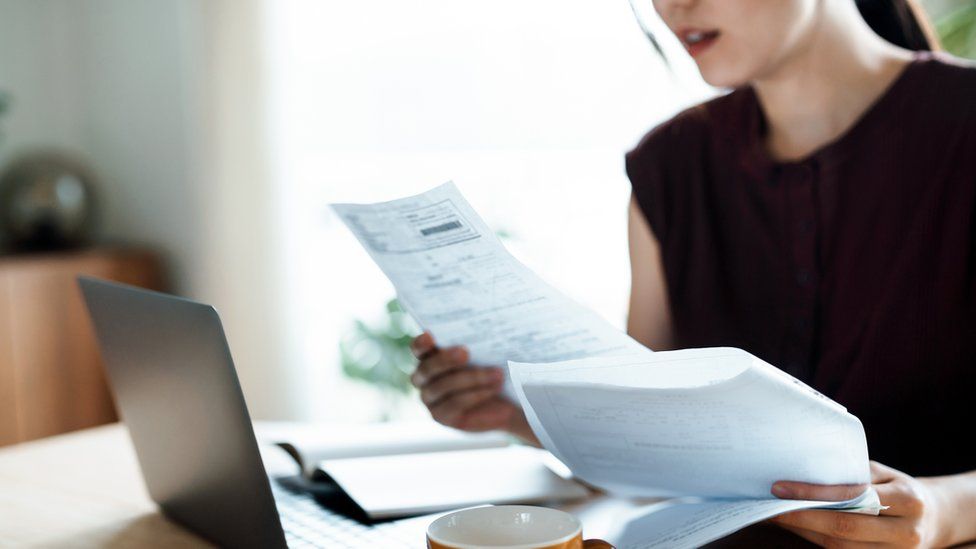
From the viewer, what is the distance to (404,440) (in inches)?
43.6

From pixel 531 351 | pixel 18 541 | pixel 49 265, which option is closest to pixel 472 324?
pixel 531 351

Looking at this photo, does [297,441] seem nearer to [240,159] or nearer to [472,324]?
[472,324]

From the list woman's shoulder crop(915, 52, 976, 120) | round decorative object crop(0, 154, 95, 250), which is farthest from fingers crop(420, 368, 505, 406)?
round decorative object crop(0, 154, 95, 250)

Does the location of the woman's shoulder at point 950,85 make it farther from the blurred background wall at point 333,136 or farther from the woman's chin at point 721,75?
the blurred background wall at point 333,136

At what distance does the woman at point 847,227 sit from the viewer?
3.48ft

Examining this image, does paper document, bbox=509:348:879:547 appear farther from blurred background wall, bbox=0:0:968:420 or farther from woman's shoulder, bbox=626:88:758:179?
blurred background wall, bbox=0:0:968:420

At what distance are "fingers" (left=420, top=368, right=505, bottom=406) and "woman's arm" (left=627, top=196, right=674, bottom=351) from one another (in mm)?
313

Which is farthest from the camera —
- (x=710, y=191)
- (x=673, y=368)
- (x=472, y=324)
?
(x=710, y=191)

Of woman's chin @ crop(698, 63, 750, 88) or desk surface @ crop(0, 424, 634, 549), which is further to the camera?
woman's chin @ crop(698, 63, 750, 88)

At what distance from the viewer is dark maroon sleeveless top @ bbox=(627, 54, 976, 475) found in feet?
3.54

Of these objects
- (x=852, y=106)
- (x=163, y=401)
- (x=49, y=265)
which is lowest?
(x=49, y=265)

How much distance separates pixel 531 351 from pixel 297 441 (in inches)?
11.4

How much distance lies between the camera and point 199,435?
30.8 inches

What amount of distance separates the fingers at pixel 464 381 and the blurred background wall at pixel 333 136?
127 centimetres
